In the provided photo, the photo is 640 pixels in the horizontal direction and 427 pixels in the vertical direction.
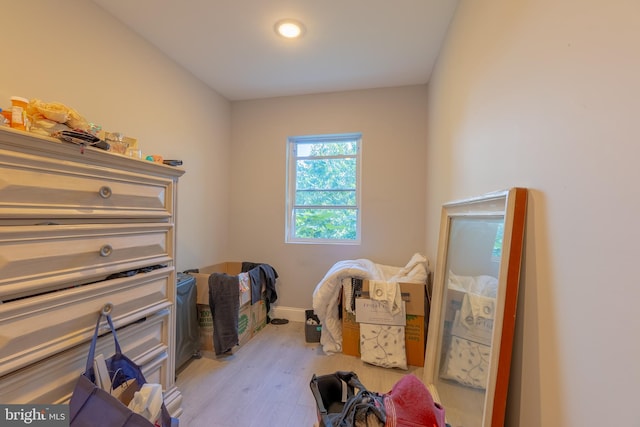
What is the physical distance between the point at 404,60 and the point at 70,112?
7.70 ft

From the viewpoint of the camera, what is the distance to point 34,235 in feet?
3.12

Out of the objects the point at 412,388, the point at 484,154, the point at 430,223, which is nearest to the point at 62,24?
the point at 484,154

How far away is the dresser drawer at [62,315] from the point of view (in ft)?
2.93

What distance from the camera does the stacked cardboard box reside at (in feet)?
7.55

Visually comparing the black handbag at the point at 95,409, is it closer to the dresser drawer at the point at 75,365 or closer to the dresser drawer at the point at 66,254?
the dresser drawer at the point at 75,365

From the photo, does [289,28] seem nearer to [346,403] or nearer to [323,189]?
[323,189]

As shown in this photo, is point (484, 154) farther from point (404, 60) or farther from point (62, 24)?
point (62, 24)

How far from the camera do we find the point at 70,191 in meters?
1.07

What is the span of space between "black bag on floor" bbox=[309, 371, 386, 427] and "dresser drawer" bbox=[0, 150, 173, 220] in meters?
1.15

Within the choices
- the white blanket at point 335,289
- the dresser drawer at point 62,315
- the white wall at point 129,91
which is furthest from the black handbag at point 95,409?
the white blanket at point 335,289

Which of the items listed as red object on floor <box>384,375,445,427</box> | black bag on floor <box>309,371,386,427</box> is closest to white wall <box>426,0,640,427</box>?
red object on floor <box>384,375,445,427</box>

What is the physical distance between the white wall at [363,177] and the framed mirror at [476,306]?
104cm

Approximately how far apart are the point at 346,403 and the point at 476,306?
26.0 inches

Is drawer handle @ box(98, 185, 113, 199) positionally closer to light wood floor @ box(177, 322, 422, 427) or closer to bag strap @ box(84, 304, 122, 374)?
bag strap @ box(84, 304, 122, 374)
